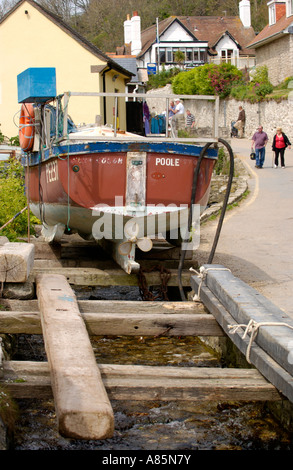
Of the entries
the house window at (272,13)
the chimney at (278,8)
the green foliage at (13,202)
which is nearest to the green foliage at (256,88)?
the house window at (272,13)

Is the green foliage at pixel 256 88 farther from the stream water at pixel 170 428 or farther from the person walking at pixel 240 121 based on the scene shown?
the stream water at pixel 170 428

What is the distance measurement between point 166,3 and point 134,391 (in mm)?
84905

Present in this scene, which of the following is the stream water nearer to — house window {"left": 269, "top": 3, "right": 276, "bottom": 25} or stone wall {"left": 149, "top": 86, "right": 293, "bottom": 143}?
stone wall {"left": 149, "top": 86, "right": 293, "bottom": 143}

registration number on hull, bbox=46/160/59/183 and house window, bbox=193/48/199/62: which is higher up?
house window, bbox=193/48/199/62

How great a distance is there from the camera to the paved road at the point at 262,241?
863cm

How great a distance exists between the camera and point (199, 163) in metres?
7.91

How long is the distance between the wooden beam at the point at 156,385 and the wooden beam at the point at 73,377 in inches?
7.0

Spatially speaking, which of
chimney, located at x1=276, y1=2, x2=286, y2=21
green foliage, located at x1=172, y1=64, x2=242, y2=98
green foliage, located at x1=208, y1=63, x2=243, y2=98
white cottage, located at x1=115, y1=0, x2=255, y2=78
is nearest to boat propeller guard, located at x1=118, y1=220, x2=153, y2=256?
green foliage, located at x1=172, y1=64, x2=242, y2=98

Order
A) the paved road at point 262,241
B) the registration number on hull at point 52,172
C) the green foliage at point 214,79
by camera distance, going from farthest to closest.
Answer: the green foliage at point 214,79
the paved road at point 262,241
the registration number on hull at point 52,172

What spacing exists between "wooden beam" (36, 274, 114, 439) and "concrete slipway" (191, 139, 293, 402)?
3.94 feet

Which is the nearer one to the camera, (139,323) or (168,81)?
(139,323)

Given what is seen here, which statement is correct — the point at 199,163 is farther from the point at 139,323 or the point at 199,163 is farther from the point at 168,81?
the point at 168,81

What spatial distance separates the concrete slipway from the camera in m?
4.66
